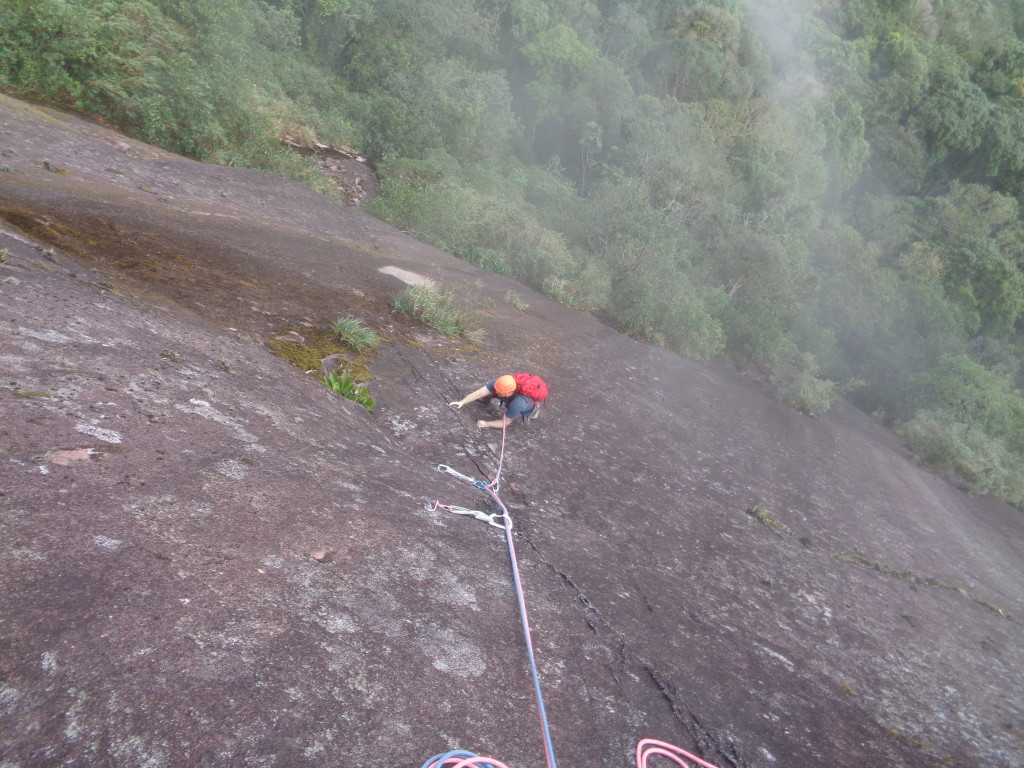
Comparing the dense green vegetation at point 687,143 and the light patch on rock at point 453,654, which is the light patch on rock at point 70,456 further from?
the dense green vegetation at point 687,143

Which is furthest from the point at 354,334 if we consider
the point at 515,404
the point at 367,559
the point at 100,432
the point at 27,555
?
the point at 27,555

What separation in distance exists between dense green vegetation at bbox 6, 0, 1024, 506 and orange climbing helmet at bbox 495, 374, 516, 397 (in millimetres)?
7889

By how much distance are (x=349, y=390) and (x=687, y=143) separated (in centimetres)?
2306

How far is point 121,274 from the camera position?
591cm

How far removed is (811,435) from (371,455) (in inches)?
372

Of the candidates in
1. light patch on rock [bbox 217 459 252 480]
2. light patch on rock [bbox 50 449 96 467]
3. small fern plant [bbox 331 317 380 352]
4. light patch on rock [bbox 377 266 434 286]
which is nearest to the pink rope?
light patch on rock [bbox 217 459 252 480]

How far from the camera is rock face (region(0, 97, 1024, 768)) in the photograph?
240 cm

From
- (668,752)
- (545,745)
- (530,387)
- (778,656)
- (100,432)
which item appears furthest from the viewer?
(530,387)

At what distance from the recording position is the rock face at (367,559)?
2404 millimetres

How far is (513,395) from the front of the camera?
6613mm

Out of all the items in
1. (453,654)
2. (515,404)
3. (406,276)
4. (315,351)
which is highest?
(453,654)

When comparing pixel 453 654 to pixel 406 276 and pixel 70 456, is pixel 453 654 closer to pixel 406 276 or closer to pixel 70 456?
pixel 70 456

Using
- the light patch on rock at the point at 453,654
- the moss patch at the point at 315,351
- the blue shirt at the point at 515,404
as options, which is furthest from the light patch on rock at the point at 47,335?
the blue shirt at the point at 515,404

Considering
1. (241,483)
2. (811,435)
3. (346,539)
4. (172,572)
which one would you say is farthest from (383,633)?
(811,435)
